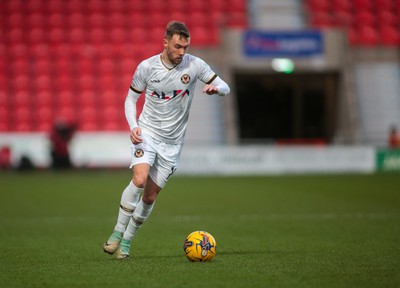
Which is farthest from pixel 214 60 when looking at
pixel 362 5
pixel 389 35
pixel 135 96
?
pixel 135 96

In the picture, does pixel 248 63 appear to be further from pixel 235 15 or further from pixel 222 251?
pixel 222 251

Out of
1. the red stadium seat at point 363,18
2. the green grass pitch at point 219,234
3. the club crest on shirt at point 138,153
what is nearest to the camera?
the green grass pitch at point 219,234

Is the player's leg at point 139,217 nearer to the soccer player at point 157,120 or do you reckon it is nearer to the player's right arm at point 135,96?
the soccer player at point 157,120

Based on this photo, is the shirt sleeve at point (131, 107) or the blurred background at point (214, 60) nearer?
the shirt sleeve at point (131, 107)

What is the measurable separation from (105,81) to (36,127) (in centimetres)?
272

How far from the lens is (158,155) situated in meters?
7.51

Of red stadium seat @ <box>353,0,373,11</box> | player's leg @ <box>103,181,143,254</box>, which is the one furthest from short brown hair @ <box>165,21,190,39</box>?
red stadium seat @ <box>353,0,373,11</box>

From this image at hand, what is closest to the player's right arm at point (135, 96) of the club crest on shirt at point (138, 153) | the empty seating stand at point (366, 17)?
the club crest on shirt at point (138, 153)

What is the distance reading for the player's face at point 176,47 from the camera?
7.22 meters

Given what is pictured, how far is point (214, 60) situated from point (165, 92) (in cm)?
1766

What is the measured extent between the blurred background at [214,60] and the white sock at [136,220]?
15.6m

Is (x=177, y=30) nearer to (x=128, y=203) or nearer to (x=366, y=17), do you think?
(x=128, y=203)

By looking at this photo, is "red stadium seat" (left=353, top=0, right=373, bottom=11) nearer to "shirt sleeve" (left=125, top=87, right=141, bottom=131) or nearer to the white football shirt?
the white football shirt

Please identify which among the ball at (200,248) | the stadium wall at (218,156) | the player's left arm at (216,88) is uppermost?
the player's left arm at (216,88)
